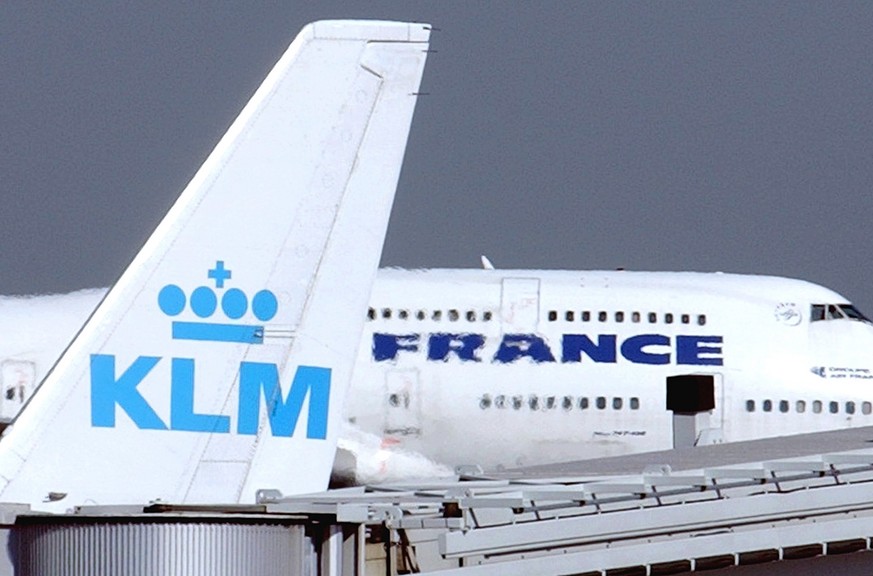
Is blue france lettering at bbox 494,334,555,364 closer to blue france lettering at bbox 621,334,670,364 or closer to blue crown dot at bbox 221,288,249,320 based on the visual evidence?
blue france lettering at bbox 621,334,670,364

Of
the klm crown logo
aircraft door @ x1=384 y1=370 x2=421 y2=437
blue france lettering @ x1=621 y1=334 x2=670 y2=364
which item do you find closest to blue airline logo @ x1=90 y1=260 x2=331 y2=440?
the klm crown logo

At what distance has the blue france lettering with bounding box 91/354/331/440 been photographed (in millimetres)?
22109

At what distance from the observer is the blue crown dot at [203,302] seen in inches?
898

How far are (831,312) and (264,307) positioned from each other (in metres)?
27.0

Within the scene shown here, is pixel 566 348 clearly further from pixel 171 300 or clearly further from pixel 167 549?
pixel 167 549

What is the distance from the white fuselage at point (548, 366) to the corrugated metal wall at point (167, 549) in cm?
2678

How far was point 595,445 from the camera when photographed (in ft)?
151


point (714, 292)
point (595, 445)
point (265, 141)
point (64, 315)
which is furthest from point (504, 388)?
point (265, 141)

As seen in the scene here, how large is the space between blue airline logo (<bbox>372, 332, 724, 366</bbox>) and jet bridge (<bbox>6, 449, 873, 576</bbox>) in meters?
25.6

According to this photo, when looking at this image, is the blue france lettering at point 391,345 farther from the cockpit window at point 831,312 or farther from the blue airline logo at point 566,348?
the cockpit window at point 831,312

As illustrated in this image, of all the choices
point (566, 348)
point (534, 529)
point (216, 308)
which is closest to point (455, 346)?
point (566, 348)

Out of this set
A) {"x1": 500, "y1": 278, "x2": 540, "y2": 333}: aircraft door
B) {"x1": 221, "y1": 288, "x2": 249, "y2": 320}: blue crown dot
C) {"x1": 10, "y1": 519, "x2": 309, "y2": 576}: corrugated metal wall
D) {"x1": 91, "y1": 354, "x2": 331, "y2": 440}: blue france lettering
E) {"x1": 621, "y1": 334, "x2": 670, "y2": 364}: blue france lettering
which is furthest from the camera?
{"x1": 621, "y1": 334, "x2": 670, "y2": 364}: blue france lettering

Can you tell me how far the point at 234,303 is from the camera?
75.2ft

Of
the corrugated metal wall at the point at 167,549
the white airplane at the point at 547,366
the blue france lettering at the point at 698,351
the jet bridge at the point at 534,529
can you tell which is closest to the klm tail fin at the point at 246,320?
the jet bridge at the point at 534,529
